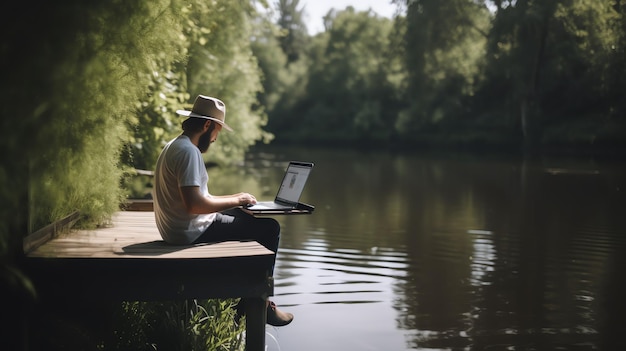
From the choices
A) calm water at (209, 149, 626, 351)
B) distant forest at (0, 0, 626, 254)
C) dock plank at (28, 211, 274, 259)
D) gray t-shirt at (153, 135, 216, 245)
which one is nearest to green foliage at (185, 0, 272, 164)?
distant forest at (0, 0, 626, 254)

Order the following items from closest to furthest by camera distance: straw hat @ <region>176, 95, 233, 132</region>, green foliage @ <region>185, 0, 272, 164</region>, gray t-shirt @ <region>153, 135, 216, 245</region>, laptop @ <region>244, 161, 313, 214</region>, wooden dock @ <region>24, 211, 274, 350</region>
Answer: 1. wooden dock @ <region>24, 211, 274, 350</region>
2. gray t-shirt @ <region>153, 135, 216, 245</region>
3. straw hat @ <region>176, 95, 233, 132</region>
4. laptop @ <region>244, 161, 313, 214</region>
5. green foliage @ <region>185, 0, 272, 164</region>

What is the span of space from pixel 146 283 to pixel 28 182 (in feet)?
3.37

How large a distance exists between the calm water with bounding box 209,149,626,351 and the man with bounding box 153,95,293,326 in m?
1.53

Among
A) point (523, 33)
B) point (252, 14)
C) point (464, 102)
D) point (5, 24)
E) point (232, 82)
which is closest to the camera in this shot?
point (5, 24)

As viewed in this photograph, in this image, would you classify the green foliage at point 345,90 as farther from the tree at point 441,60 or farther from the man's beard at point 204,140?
the man's beard at point 204,140

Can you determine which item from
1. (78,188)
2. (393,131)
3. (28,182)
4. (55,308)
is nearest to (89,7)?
(28,182)

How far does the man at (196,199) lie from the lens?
521 cm

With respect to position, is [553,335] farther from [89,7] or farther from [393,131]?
[393,131]

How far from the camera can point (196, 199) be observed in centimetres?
520

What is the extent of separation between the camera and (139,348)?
5594 mm

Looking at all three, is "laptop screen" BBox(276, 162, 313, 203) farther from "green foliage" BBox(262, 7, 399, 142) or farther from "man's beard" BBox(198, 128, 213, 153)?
"green foliage" BBox(262, 7, 399, 142)

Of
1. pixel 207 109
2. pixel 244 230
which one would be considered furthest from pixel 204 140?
pixel 244 230

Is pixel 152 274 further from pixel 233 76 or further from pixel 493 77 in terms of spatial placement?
pixel 493 77

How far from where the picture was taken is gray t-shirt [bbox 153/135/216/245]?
5.20 metres
